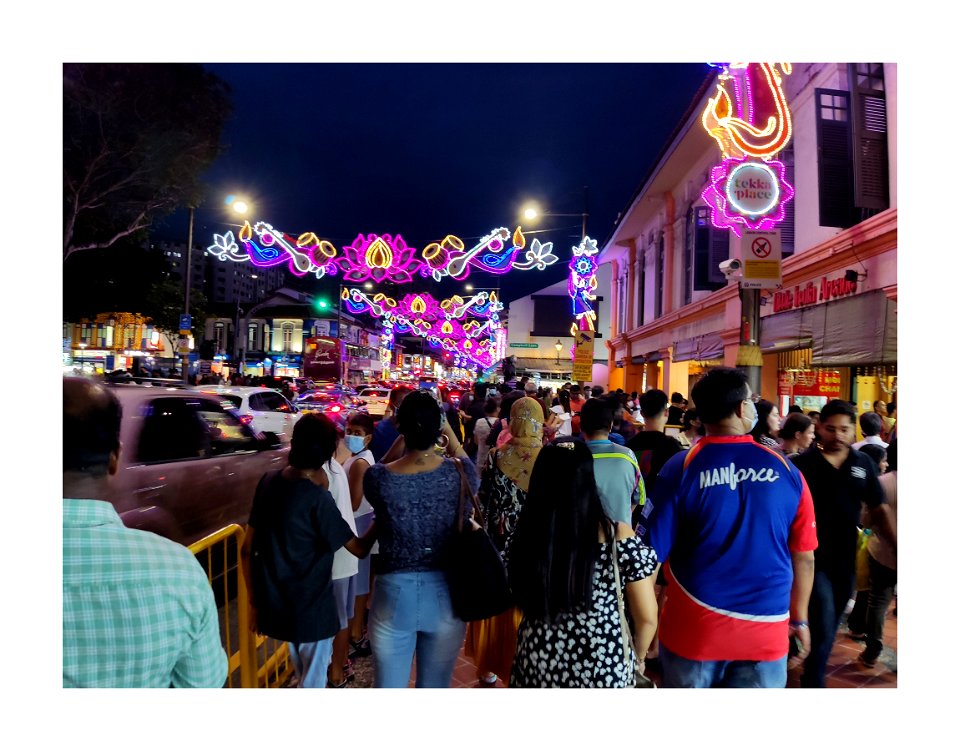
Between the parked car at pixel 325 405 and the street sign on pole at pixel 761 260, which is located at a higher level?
the street sign on pole at pixel 761 260

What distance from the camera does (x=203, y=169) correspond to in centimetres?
1744

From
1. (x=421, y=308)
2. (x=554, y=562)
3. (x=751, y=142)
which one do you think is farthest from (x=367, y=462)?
(x=421, y=308)

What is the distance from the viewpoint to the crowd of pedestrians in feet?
7.34

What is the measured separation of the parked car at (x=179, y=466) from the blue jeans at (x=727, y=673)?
4.45m

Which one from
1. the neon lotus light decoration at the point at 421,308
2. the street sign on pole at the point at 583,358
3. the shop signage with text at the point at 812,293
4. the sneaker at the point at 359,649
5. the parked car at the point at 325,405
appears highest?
the neon lotus light decoration at the point at 421,308

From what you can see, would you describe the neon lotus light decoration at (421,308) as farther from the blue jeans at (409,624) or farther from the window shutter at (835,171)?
the blue jeans at (409,624)

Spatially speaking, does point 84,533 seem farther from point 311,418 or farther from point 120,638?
point 311,418

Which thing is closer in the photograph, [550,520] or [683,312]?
[550,520]

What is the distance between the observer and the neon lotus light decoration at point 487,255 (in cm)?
1280

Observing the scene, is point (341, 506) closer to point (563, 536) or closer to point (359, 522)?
point (359, 522)

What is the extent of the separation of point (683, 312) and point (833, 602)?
15.5m

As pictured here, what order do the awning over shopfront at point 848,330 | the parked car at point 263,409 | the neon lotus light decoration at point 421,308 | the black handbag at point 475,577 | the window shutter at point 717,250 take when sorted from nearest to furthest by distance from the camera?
the black handbag at point 475,577 < the awning over shopfront at point 848,330 < the parked car at point 263,409 < the window shutter at point 717,250 < the neon lotus light decoration at point 421,308

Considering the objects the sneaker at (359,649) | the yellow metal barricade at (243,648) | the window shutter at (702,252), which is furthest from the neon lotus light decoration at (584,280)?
the yellow metal barricade at (243,648)
